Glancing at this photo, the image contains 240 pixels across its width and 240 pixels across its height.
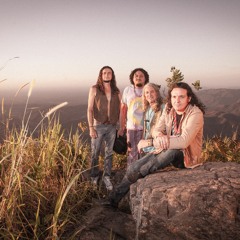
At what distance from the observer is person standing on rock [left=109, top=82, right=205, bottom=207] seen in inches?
115

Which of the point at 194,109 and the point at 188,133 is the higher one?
the point at 194,109

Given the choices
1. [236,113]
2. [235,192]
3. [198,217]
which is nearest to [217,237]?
[198,217]

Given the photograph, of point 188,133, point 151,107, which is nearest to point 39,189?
point 188,133

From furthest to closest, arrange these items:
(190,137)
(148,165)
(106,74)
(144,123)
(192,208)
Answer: (106,74), (144,123), (148,165), (190,137), (192,208)

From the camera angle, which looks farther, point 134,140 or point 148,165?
point 134,140

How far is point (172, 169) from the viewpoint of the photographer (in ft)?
10.6

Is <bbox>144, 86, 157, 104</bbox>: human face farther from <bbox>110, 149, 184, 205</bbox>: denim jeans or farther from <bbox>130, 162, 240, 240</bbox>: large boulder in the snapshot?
<bbox>130, 162, 240, 240</bbox>: large boulder

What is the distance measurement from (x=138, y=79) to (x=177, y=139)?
173cm

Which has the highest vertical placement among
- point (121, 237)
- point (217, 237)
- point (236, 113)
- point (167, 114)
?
point (167, 114)

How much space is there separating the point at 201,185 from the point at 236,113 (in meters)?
70.2

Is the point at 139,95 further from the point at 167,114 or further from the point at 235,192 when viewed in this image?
the point at 235,192

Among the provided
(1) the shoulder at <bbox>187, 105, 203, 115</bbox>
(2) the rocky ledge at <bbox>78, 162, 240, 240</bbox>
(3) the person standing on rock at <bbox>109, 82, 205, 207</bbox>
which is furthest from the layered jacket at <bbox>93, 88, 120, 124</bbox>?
(2) the rocky ledge at <bbox>78, 162, 240, 240</bbox>

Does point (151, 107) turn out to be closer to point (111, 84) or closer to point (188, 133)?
point (111, 84)

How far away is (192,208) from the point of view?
2318 millimetres
